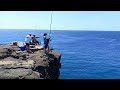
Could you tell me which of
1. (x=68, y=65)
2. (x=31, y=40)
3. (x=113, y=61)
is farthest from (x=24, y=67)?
(x=113, y=61)

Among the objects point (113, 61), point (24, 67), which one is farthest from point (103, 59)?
point (24, 67)
